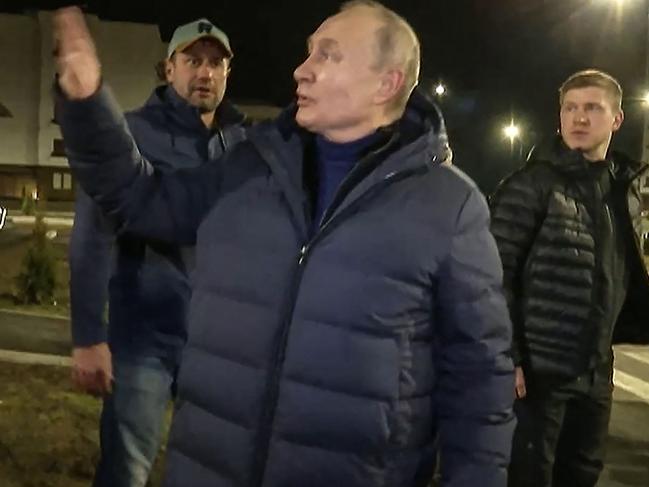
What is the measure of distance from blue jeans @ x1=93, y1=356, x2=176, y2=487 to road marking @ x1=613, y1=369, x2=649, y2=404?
635cm

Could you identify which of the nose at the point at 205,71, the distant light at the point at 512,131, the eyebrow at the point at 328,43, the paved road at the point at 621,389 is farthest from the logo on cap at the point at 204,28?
the distant light at the point at 512,131

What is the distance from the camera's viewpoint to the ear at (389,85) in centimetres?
247

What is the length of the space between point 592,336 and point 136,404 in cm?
190

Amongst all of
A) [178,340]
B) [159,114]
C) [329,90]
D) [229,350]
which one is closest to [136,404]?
[178,340]

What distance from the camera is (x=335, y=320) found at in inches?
91.1

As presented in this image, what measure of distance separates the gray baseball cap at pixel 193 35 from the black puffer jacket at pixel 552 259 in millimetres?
1312

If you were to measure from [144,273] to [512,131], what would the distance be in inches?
1442

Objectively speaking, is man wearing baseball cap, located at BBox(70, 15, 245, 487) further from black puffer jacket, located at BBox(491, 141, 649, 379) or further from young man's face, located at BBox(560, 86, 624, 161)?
young man's face, located at BBox(560, 86, 624, 161)

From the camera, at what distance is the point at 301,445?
235 cm

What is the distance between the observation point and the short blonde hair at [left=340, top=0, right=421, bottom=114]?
2.44m

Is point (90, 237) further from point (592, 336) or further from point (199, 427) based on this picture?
point (592, 336)

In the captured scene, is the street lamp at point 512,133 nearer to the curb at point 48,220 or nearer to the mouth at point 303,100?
the curb at point 48,220

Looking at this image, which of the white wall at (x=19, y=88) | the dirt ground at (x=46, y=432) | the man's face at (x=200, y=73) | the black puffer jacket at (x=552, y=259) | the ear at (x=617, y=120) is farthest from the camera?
the white wall at (x=19, y=88)

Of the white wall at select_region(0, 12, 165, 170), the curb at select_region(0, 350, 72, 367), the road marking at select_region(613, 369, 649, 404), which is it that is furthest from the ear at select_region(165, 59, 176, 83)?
the white wall at select_region(0, 12, 165, 170)
